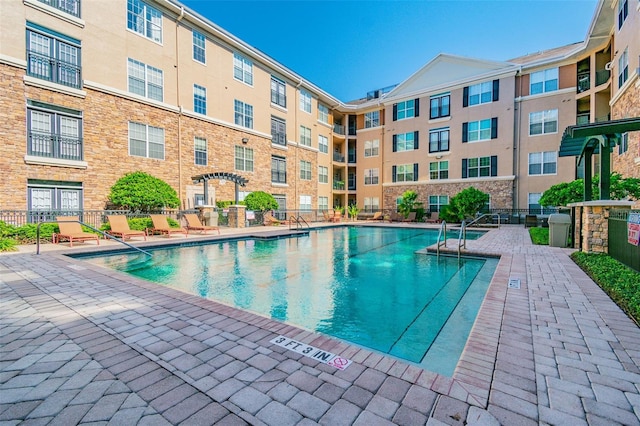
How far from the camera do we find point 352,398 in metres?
1.95

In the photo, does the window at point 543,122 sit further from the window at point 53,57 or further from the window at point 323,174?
the window at point 53,57

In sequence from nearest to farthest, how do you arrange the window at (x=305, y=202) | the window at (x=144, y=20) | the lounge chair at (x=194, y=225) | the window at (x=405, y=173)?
the lounge chair at (x=194, y=225)
the window at (x=144, y=20)
the window at (x=305, y=202)
the window at (x=405, y=173)

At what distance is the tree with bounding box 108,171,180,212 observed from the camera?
12781 millimetres

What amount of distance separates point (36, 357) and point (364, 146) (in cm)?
2777

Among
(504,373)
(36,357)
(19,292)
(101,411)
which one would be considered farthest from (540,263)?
(19,292)

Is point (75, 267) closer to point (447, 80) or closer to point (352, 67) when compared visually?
point (447, 80)

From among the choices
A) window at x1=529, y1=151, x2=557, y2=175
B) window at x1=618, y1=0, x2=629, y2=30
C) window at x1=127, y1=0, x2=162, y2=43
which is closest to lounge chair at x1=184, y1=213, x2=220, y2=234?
window at x1=127, y1=0, x2=162, y2=43

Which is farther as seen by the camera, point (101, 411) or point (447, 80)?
point (447, 80)

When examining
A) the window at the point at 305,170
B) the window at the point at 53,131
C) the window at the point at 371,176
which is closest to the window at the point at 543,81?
the window at the point at 371,176

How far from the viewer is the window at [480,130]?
848 inches

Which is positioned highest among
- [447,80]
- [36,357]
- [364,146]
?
[447,80]

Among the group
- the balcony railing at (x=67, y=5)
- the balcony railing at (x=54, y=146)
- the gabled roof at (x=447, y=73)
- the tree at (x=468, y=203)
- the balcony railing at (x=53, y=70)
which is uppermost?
Result: the gabled roof at (x=447, y=73)

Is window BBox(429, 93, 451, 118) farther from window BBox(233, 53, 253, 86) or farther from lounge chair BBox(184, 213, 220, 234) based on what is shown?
lounge chair BBox(184, 213, 220, 234)

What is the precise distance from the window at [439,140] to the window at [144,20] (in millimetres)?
19737
